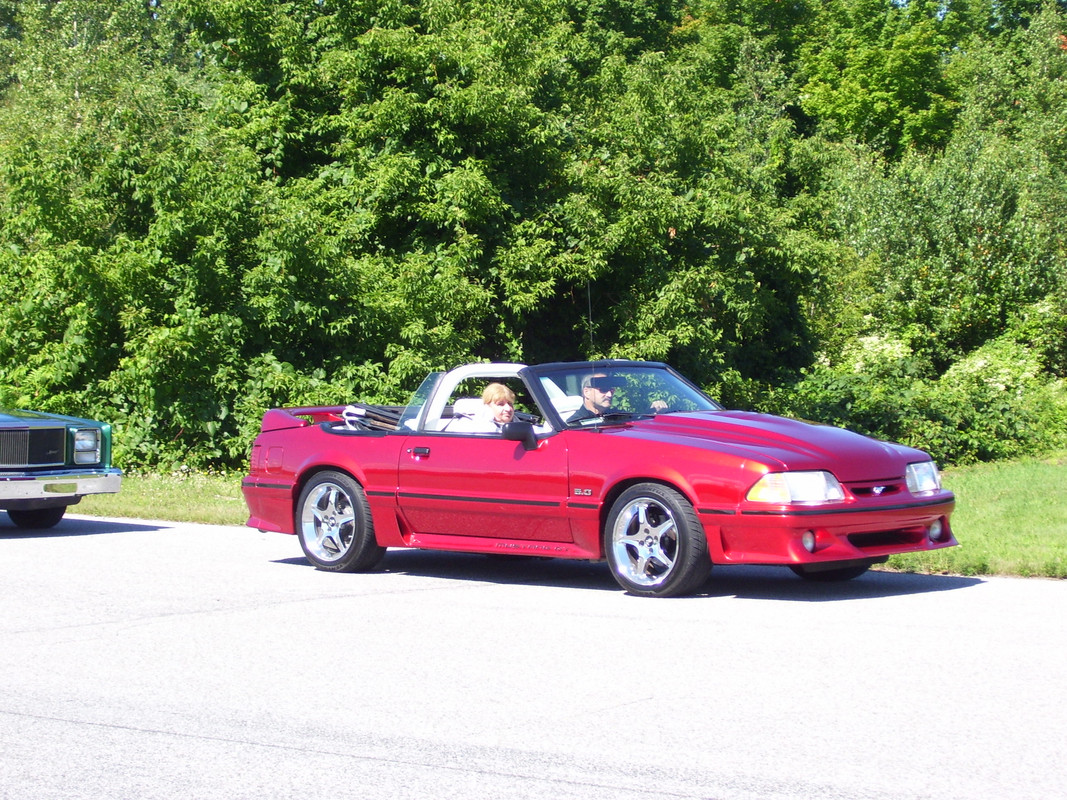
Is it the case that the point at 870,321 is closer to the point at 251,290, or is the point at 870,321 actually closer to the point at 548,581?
the point at 251,290

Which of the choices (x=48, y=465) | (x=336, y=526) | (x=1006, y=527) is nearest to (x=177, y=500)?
(x=48, y=465)

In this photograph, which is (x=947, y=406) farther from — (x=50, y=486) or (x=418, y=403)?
(x=50, y=486)

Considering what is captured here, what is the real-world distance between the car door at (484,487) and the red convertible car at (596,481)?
1cm

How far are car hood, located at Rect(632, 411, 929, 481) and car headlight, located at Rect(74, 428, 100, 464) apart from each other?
6.74 m

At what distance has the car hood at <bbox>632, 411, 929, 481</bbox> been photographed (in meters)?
7.68

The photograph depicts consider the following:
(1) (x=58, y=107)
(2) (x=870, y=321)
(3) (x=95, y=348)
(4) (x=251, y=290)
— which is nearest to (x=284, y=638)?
(4) (x=251, y=290)

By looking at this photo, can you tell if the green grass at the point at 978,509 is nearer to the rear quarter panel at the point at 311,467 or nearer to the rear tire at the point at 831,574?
the rear tire at the point at 831,574

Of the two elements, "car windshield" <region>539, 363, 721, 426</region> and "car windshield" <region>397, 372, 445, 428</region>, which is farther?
"car windshield" <region>397, 372, 445, 428</region>

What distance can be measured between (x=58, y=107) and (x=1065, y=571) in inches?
1300

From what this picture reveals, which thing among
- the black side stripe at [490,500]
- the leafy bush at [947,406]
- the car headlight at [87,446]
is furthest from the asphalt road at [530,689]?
the leafy bush at [947,406]

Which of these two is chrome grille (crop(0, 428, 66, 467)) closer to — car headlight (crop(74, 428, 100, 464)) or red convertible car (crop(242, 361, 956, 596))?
car headlight (crop(74, 428, 100, 464))

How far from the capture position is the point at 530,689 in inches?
219

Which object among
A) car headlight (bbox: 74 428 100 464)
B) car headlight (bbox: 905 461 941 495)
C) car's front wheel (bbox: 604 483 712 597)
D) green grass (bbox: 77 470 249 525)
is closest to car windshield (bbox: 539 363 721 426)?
car's front wheel (bbox: 604 483 712 597)

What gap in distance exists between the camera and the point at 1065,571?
342 inches
